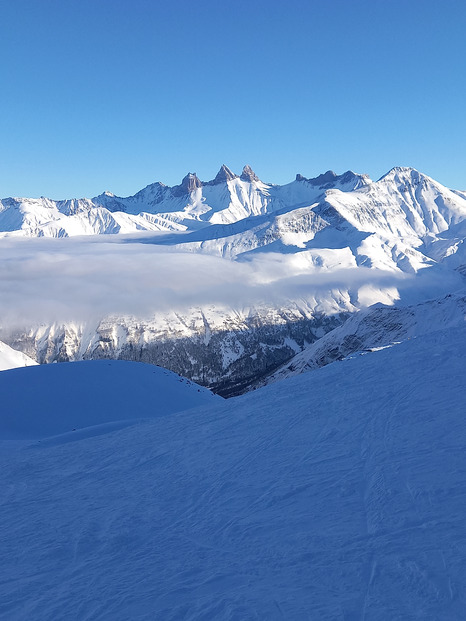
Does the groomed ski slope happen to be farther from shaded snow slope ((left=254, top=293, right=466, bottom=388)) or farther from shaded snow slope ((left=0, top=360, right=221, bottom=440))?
shaded snow slope ((left=254, top=293, right=466, bottom=388))

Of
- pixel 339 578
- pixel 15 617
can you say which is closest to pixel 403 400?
pixel 339 578

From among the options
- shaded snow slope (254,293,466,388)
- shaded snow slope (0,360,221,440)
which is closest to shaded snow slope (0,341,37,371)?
shaded snow slope (0,360,221,440)

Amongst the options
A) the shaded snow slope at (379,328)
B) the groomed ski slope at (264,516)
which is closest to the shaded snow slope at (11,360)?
the shaded snow slope at (379,328)

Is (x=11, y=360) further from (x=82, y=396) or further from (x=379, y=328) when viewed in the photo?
(x=379, y=328)

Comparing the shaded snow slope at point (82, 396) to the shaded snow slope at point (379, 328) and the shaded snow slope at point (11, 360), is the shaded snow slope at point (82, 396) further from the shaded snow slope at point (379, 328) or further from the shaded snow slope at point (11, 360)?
the shaded snow slope at point (379, 328)

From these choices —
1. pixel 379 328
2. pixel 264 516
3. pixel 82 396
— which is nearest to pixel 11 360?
pixel 82 396

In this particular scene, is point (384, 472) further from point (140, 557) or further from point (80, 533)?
point (80, 533)

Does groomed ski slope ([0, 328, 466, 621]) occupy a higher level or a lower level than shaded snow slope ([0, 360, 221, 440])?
lower
